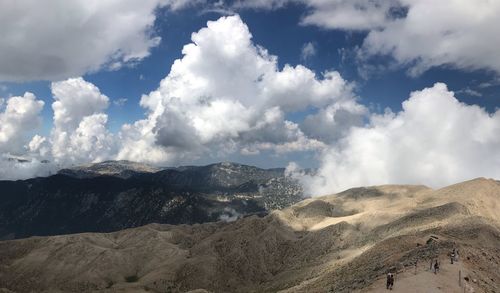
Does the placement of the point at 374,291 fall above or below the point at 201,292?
above

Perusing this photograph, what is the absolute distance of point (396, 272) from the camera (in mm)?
79188

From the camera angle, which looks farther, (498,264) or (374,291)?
(498,264)

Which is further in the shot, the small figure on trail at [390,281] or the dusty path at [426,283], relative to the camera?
the dusty path at [426,283]

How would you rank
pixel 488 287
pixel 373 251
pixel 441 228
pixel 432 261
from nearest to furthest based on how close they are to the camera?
pixel 488 287 → pixel 432 261 → pixel 373 251 → pixel 441 228

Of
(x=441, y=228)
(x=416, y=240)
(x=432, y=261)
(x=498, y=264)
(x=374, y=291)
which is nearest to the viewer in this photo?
(x=374, y=291)

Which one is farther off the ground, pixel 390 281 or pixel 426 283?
pixel 390 281

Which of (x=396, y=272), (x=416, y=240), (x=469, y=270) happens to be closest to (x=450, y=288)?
(x=396, y=272)

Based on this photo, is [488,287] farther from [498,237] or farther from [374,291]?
[498,237]

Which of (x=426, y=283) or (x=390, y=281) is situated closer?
(x=390, y=281)

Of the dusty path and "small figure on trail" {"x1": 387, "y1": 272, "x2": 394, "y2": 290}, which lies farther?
the dusty path

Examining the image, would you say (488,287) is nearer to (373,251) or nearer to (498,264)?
(498,264)

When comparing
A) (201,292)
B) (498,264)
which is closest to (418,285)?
(498,264)

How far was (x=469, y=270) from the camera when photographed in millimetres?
82938

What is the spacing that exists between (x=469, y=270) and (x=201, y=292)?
369 feet
